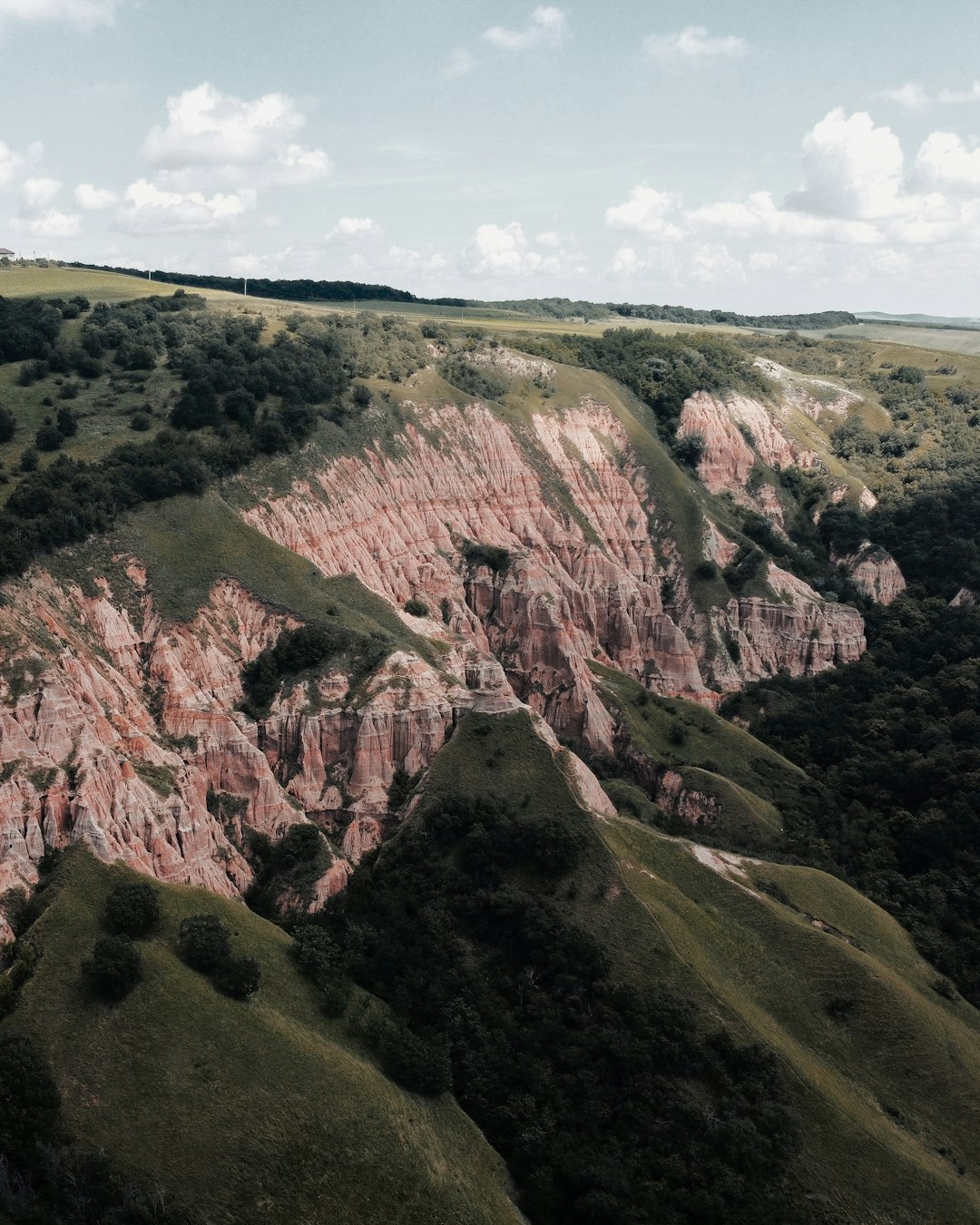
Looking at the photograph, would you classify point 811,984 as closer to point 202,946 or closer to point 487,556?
point 202,946

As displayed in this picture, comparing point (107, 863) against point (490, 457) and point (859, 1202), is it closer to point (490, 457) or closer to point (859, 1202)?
point (859, 1202)

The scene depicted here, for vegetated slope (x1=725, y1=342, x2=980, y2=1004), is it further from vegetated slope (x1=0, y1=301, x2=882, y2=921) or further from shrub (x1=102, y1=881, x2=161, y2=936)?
shrub (x1=102, y1=881, x2=161, y2=936)

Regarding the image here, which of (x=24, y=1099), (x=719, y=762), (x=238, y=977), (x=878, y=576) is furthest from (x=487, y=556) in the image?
(x=24, y=1099)

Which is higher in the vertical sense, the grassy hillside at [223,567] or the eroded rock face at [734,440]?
the eroded rock face at [734,440]

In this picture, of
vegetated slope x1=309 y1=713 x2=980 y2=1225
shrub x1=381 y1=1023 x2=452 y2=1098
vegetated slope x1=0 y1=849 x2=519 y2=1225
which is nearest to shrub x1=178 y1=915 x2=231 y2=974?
vegetated slope x1=0 y1=849 x2=519 y2=1225

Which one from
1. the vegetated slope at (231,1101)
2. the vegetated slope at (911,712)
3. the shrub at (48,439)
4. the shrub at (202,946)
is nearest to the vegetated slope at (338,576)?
the shrub at (48,439)

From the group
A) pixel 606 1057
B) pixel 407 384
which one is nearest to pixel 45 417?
pixel 407 384

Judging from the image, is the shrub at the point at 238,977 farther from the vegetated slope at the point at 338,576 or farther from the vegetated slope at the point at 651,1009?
the vegetated slope at the point at 338,576
